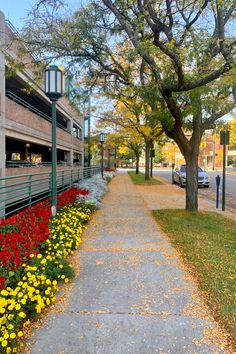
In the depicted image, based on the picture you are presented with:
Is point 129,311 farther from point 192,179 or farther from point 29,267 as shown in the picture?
point 192,179

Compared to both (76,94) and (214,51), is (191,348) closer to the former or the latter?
(214,51)

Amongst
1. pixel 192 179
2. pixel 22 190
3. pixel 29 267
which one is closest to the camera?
pixel 29 267

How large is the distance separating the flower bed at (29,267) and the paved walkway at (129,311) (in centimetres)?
20

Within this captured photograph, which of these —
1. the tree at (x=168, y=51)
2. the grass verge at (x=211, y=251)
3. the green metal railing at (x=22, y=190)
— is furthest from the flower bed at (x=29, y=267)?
the tree at (x=168, y=51)

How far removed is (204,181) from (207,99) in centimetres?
1312

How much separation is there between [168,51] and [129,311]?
5217 mm

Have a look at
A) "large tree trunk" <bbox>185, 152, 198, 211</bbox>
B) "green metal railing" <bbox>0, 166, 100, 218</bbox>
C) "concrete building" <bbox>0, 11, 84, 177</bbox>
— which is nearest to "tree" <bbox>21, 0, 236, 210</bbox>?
"large tree trunk" <bbox>185, 152, 198, 211</bbox>

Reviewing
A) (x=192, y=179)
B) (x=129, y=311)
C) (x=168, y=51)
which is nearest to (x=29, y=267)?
(x=129, y=311)

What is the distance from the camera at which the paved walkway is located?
9.43 feet

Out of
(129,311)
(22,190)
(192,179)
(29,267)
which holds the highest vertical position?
(192,179)

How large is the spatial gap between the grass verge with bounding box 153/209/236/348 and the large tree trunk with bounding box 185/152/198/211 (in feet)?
1.31

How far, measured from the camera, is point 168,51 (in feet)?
21.5

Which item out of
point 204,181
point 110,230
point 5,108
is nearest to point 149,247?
point 110,230

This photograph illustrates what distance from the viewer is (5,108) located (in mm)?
11547
